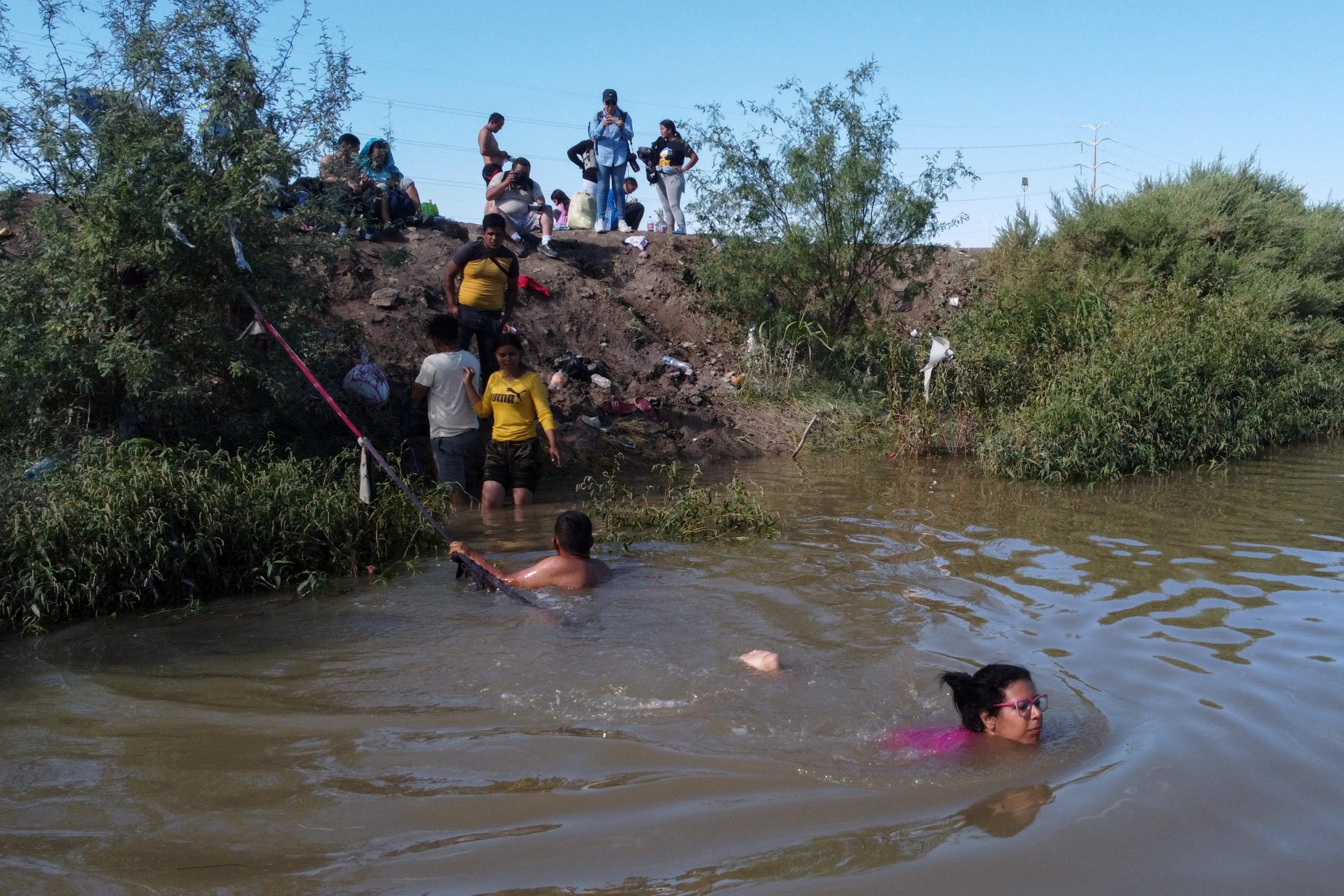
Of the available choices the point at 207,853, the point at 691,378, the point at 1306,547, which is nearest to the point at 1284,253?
the point at 691,378

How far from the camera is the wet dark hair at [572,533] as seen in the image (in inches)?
277

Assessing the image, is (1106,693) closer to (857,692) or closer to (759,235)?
(857,692)

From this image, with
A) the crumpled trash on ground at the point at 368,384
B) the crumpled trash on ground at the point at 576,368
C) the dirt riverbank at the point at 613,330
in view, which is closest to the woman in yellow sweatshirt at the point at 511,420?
the crumpled trash on ground at the point at 368,384

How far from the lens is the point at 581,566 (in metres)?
7.06

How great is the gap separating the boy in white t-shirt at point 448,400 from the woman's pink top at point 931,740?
5.43 meters

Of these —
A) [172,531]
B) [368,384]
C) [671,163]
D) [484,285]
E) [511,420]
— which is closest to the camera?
[172,531]

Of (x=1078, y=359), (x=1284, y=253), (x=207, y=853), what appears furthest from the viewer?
(x=1284, y=253)

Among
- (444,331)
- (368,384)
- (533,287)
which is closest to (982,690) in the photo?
(444,331)

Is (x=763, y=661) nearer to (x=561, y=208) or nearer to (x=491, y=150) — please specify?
(x=491, y=150)

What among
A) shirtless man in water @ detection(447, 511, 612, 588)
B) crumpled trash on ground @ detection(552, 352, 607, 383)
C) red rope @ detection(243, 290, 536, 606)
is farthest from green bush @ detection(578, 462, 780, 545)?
crumpled trash on ground @ detection(552, 352, 607, 383)

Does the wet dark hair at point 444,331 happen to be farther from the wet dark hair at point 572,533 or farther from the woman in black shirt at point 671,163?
the woman in black shirt at point 671,163

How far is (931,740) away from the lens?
4707mm

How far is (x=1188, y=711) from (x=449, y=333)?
655cm

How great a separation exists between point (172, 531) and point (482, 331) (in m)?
4.42
